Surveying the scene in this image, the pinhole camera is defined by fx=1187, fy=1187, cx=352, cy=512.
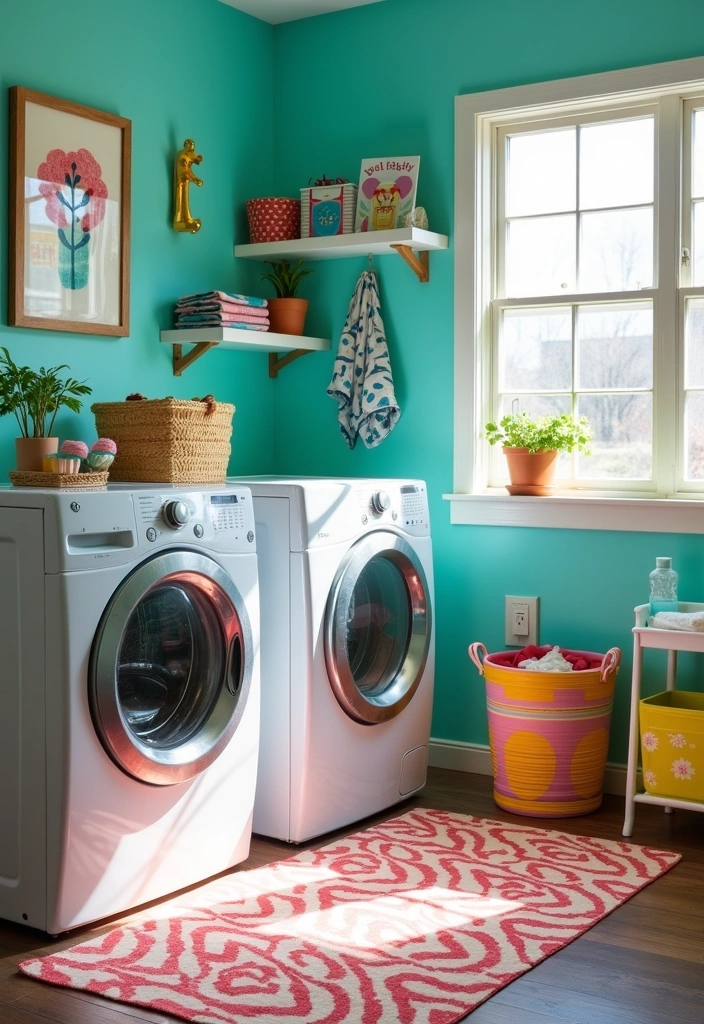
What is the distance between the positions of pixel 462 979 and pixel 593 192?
7.61 ft

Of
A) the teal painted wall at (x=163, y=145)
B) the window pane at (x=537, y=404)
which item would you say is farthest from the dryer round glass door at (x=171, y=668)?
the window pane at (x=537, y=404)

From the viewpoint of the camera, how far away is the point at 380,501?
3.26 meters

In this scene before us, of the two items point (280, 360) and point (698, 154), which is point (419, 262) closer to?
point (280, 360)

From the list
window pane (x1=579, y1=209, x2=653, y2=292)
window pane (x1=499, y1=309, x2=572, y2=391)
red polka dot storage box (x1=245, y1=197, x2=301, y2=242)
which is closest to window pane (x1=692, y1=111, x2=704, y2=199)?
window pane (x1=579, y1=209, x2=653, y2=292)

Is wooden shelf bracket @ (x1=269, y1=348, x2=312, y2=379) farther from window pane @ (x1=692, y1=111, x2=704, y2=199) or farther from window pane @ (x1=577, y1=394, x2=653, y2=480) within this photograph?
window pane @ (x1=692, y1=111, x2=704, y2=199)

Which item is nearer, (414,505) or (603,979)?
(603,979)

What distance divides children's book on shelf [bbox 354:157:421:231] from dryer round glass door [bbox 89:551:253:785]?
4.87 ft

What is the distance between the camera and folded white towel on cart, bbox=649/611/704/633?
302 cm

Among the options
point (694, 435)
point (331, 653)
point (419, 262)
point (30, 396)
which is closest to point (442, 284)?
point (419, 262)

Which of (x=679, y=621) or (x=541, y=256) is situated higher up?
(x=541, y=256)

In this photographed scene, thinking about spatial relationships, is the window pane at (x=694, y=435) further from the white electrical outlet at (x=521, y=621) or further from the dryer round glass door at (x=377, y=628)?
the dryer round glass door at (x=377, y=628)

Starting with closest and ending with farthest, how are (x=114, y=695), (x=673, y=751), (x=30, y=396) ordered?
(x=114, y=695) → (x=30, y=396) → (x=673, y=751)

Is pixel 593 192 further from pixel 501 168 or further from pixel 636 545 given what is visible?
pixel 636 545

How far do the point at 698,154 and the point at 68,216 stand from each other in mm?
1778
